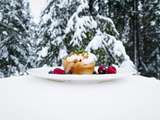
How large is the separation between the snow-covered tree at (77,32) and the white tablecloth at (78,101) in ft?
13.3

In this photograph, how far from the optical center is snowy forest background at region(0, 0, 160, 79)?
20.0 feet

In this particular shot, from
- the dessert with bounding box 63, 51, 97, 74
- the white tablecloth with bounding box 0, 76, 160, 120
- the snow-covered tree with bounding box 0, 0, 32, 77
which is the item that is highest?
the snow-covered tree with bounding box 0, 0, 32, 77

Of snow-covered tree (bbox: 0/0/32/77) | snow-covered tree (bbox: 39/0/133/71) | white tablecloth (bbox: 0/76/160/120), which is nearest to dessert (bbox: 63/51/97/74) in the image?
white tablecloth (bbox: 0/76/160/120)

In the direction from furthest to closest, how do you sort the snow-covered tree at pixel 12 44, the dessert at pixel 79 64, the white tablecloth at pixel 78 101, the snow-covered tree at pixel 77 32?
1. the snow-covered tree at pixel 12 44
2. the snow-covered tree at pixel 77 32
3. the dessert at pixel 79 64
4. the white tablecloth at pixel 78 101

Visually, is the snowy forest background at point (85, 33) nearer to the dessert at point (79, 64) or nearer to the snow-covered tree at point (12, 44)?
the snow-covered tree at point (12, 44)

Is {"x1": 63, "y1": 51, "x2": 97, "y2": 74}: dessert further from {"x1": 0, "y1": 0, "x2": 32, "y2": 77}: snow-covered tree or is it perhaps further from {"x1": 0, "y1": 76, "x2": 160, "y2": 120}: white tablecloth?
{"x1": 0, "y1": 0, "x2": 32, "y2": 77}: snow-covered tree

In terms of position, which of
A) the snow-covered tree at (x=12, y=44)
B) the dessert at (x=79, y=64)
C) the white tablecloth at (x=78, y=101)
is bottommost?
the white tablecloth at (x=78, y=101)

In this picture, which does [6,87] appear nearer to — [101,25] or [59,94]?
[59,94]

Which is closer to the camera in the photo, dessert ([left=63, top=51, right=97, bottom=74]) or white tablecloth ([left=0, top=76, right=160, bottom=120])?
white tablecloth ([left=0, top=76, right=160, bottom=120])

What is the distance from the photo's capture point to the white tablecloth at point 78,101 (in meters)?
1.51

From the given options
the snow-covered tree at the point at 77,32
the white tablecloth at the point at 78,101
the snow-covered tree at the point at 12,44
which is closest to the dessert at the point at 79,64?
the white tablecloth at the point at 78,101

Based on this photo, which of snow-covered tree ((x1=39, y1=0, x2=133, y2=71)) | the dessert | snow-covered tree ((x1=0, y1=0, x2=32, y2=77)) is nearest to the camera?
the dessert

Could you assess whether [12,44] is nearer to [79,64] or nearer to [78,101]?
[79,64]

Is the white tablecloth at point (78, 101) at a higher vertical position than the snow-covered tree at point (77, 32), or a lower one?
lower
